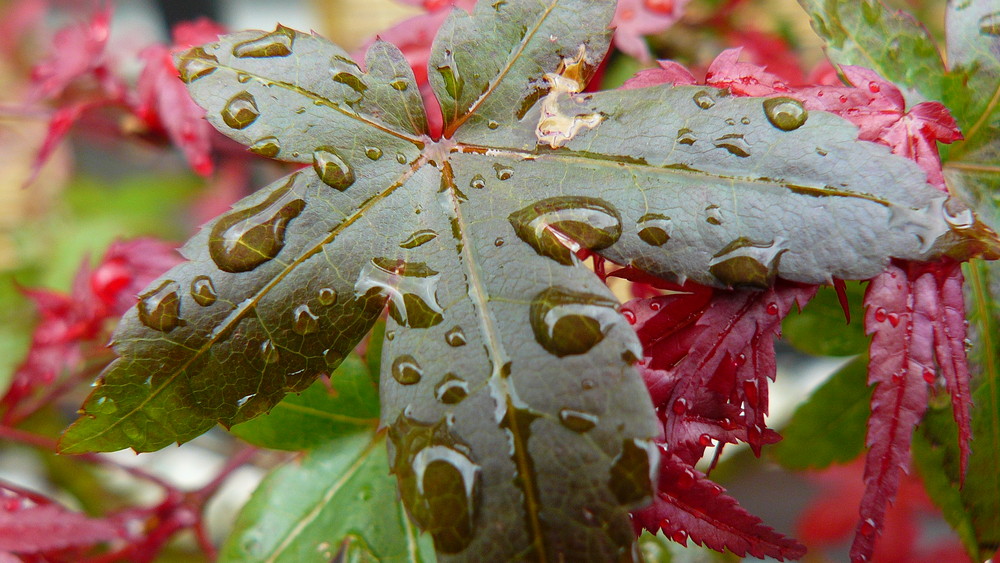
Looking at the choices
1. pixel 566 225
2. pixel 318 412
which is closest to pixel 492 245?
pixel 566 225

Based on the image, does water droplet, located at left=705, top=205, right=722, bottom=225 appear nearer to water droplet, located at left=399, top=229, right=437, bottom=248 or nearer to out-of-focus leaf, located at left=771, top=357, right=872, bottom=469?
water droplet, located at left=399, top=229, right=437, bottom=248

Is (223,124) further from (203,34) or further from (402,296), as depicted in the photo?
(203,34)

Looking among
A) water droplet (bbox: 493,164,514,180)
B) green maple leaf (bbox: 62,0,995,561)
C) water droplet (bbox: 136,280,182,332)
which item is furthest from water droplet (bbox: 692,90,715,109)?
water droplet (bbox: 136,280,182,332)

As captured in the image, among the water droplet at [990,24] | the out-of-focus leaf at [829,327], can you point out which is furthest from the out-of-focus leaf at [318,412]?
the water droplet at [990,24]

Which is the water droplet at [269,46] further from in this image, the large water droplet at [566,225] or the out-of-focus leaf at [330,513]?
the out-of-focus leaf at [330,513]

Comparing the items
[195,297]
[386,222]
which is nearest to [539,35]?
[386,222]

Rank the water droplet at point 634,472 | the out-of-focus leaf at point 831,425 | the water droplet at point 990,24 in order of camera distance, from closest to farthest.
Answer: the water droplet at point 634,472 → the water droplet at point 990,24 → the out-of-focus leaf at point 831,425
